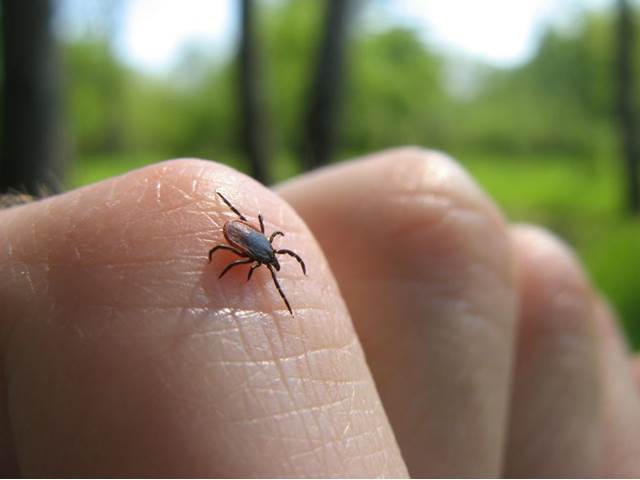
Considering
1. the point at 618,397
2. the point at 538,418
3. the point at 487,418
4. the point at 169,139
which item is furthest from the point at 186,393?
the point at 169,139

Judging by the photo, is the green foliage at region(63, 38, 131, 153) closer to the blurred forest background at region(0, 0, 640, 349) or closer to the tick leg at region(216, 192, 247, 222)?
the blurred forest background at region(0, 0, 640, 349)

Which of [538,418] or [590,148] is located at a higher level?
[538,418]

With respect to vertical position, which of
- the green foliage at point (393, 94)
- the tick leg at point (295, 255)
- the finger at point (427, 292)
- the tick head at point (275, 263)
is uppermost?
the tick leg at point (295, 255)

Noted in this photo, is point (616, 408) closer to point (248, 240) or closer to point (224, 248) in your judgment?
point (248, 240)

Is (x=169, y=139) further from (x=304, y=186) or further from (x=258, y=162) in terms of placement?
(x=304, y=186)

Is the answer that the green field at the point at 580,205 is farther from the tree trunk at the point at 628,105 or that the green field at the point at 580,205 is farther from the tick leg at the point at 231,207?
the tick leg at the point at 231,207

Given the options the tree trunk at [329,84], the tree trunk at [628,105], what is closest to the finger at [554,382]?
the tree trunk at [329,84]

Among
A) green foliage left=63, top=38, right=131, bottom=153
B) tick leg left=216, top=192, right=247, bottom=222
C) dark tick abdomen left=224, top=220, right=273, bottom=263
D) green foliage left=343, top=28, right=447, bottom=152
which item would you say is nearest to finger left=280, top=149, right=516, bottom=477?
dark tick abdomen left=224, top=220, right=273, bottom=263
